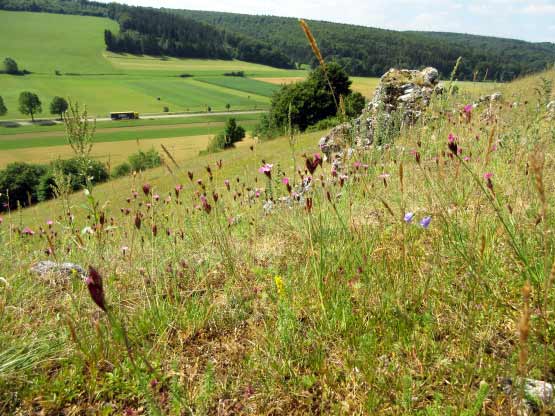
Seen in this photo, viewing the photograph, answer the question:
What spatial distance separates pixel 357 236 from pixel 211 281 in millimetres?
1029

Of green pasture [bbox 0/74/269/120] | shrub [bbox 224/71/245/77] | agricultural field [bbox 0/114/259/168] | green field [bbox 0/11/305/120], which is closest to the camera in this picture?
agricultural field [bbox 0/114/259/168]

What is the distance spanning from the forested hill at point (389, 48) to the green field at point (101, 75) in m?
19.3

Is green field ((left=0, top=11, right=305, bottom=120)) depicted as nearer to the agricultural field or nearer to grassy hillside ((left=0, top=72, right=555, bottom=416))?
the agricultural field

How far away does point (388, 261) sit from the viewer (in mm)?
2221

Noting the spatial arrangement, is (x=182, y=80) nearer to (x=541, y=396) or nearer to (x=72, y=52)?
(x=72, y=52)

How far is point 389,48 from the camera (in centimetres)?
8638

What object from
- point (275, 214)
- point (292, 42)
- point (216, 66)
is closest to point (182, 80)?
point (216, 66)

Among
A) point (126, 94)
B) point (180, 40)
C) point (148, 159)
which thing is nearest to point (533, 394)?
point (148, 159)

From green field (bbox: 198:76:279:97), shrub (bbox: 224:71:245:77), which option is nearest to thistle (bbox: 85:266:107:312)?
green field (bbox: 198:76:279:97)

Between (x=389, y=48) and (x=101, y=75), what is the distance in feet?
229

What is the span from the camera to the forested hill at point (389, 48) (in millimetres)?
30125

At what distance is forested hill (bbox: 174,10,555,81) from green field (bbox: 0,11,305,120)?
19.3m

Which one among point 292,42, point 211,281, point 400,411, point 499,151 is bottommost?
point 211,281

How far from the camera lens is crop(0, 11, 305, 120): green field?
7306cm
